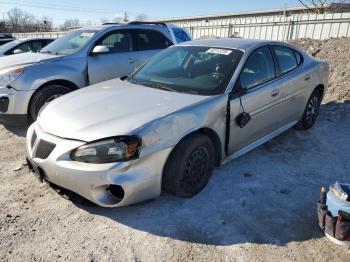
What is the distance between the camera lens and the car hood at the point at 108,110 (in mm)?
2957

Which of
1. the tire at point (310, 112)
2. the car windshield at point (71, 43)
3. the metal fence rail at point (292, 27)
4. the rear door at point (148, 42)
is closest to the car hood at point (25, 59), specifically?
the car windshield at point (71, 43)

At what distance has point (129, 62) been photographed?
21.6 ft

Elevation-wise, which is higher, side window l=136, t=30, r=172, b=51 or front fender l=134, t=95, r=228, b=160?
side window l=136, t=30, r=172, b=51

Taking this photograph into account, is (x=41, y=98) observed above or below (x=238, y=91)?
below

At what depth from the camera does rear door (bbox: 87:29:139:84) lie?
241 inches

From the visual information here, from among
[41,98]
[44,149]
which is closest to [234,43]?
[44,149]

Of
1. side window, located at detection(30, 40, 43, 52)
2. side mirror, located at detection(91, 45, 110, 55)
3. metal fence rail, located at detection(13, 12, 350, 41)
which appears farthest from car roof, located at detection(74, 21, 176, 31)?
metal fence rail, located at detection(13, 12, 350, 41)

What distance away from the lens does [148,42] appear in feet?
23.0

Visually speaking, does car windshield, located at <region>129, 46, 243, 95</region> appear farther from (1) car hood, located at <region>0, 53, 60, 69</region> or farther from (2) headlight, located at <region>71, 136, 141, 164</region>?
(1) car hood, located at <region>0, 53, 60, 69</region>

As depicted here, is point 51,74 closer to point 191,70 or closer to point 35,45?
point 191,70

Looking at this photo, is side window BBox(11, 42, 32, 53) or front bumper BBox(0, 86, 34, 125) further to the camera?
side window BBox(11, 42, 32, 53)

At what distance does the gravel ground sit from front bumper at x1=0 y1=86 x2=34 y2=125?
44.5 inches

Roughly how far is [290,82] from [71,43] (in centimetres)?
403

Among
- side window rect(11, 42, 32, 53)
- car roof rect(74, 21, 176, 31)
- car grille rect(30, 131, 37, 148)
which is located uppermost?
car roof rect(74, 21, 176, 31)
